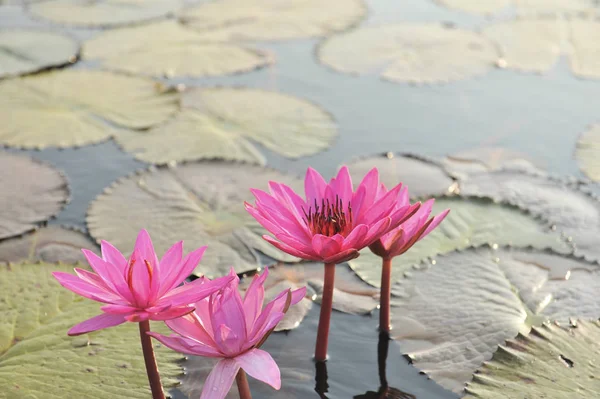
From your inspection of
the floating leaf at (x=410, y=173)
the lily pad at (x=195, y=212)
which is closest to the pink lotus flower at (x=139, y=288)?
the lily pad at (x=195, y=212)

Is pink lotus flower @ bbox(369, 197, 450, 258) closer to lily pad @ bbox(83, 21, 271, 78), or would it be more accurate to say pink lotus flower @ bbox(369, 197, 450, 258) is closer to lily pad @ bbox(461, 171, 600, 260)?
lily pad @ bbox(461, 171, 600, 260)

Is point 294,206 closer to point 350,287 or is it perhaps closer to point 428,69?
point 350,287

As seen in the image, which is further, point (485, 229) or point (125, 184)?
point (125, 184)

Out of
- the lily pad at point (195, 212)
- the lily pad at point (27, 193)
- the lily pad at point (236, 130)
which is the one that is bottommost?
the lily pad at point (27, 193)

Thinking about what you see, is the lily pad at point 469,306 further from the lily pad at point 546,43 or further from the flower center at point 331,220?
the lily pad at point 546,43

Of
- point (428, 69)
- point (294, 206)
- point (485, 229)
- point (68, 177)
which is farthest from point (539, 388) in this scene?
point (428, 69)

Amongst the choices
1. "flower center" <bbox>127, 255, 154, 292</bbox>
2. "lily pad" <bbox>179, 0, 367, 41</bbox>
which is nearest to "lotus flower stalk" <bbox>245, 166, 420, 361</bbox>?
"flower center" <bbox>127, 255, 154, 292</bbox>
